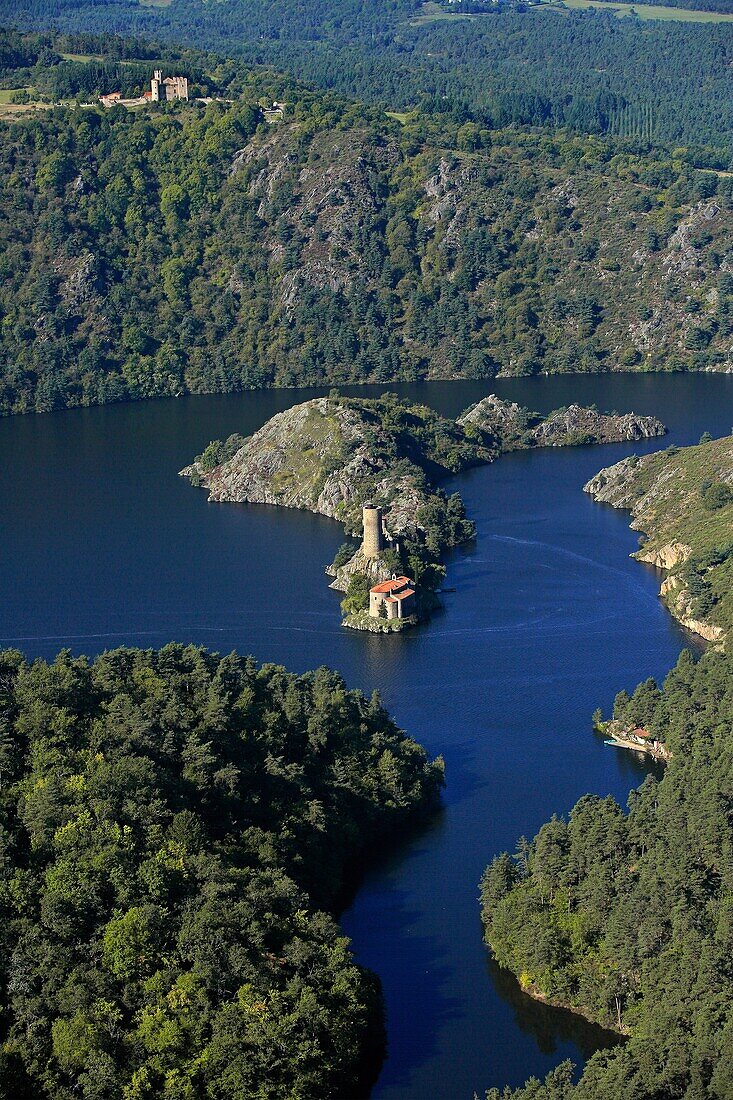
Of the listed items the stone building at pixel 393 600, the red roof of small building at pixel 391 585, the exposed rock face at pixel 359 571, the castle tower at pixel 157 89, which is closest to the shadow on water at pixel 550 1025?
the stone building at pixel 393 600

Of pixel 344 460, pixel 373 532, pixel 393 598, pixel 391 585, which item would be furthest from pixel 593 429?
pixel 393 598

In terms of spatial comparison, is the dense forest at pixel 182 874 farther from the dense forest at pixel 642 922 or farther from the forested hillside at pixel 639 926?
the dense forest at pixel 642 922

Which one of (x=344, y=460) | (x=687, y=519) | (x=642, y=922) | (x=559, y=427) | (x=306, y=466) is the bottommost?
(x=559, y=427)

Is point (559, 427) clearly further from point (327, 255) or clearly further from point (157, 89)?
point (157, 89)

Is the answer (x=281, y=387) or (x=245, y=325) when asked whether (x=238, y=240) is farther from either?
(x=281, y=387)

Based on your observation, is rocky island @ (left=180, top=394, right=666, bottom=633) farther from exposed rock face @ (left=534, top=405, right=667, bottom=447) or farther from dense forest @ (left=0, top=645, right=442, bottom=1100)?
dense forest @ (left=0, top=645, right=442, bottom=1100)

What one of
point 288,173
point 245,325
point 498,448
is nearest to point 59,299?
point 245,325


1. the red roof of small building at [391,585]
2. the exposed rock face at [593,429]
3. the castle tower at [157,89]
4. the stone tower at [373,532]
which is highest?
the castle tower at [157,89]
